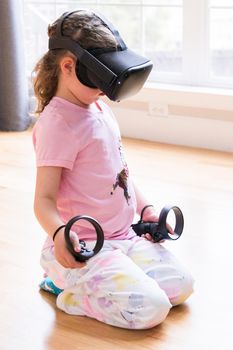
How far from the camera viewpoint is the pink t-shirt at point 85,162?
1791 mm

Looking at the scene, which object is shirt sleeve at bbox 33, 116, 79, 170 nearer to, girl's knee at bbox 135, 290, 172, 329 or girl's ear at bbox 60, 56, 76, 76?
girl's ear at bbox 60, 56, 76, 76

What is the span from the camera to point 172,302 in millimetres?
1858

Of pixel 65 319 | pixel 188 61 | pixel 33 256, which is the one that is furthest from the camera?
pixel 188 61

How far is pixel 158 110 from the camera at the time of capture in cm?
343

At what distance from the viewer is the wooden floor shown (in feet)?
5.64

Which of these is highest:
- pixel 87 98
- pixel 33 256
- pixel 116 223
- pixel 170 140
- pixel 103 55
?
pixel 103 55

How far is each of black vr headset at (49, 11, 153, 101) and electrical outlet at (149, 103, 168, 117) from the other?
65.2 inches

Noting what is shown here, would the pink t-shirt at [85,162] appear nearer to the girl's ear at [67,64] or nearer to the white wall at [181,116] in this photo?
the girl's ear at [67,64]

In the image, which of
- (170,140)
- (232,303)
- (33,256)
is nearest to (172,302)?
(232,303)

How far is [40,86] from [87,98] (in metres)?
0.13

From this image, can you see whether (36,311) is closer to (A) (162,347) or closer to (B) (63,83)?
(A) (162,347)

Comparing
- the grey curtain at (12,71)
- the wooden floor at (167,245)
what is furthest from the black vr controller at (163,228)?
the grey curtain at (12,71)

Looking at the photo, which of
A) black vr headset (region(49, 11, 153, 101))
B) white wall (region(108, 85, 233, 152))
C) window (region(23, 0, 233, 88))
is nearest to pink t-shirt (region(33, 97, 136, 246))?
black vr headset (region(49, 11, 153, 101))

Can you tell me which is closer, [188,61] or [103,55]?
[103,55]
